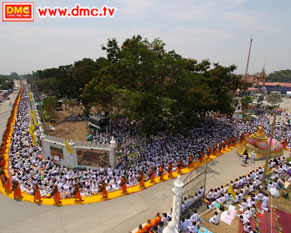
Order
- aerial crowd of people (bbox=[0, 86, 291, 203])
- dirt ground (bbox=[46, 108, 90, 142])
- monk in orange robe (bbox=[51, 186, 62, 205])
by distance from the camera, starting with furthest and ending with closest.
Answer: dirt ground (bbox=[46, 108, 90, 142]) → aerial crowd of people (bbox=[0, 86, 291, 203]) → monk in orange robe (bbox=[51, 186, 62, 205])

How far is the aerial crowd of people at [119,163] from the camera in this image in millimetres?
11984

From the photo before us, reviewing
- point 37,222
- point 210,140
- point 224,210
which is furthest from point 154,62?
point 37,222

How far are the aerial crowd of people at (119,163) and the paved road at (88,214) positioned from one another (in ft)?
2.39

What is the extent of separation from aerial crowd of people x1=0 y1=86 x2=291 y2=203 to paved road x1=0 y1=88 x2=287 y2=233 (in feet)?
2.39

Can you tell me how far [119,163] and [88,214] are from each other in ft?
16.7

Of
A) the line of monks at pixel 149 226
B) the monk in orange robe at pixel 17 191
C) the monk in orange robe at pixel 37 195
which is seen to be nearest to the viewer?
the line of monks at pixel 149 226

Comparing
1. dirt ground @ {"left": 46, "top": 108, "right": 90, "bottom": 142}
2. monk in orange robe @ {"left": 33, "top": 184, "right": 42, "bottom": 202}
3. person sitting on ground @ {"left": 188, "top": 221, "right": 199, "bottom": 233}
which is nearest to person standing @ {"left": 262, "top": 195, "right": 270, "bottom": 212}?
person sitting on ground @ {"left": 188, "top": 221, "right": 199, "bottom": 233}

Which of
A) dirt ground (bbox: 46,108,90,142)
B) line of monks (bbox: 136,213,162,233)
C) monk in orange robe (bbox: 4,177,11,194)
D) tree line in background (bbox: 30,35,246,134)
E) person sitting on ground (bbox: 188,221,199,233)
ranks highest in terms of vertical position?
tree line in background (bbox: 30,35,246,134)

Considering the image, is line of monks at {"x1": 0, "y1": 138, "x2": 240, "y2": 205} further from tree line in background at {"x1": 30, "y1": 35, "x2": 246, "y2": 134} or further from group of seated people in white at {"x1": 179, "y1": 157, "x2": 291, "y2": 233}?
tree line in background at {"x1": 30, "y1": 35, "x2": 246, "y2": 134}

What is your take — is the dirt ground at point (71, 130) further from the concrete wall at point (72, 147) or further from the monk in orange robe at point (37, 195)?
the monk in orange robe at point (37, 195)

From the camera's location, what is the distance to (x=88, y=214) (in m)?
10.1

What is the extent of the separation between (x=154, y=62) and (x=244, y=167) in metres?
11.9

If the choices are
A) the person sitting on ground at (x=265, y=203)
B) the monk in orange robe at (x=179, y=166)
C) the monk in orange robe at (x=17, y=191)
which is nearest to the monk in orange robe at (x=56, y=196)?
the monk in orange robe at (x=17, y=191)

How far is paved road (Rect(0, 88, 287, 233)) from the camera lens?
918 centimetres
